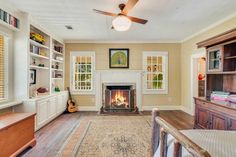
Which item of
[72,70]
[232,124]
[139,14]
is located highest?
[139,14]

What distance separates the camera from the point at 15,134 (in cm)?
271

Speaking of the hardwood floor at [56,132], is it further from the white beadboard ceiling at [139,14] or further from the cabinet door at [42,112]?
the white beadboard ceiling at [139,14]

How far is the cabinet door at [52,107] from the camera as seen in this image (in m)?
4.73

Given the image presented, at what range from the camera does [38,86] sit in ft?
16.3

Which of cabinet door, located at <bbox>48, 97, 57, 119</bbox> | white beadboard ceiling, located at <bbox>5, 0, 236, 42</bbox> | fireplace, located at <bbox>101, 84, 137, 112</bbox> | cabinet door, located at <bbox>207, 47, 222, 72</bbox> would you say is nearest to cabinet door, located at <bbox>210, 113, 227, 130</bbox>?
cabinet door, located at <bbox>207, 47, 222, 72</bbox>

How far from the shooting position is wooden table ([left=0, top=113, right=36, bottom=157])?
244 cm

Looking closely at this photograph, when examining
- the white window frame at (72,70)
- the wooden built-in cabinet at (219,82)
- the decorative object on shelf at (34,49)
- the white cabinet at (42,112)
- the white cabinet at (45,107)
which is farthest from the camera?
the white window frame at (72,70)

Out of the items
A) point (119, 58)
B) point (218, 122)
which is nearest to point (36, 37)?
point (119, 58)

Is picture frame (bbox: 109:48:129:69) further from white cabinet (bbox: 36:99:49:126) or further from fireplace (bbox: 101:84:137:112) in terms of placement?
white cabinet (bbox: 36:99:49:126)

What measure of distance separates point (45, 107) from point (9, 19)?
2.18 m

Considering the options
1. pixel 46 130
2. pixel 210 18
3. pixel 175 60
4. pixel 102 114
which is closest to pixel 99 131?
pixel 46 130

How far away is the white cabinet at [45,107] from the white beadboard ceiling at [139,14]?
1.97 meters

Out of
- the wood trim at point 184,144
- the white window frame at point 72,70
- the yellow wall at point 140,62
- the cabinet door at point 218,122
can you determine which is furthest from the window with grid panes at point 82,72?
the wood trim at point 184,144

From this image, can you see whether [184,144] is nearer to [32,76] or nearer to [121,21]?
[121,21]
